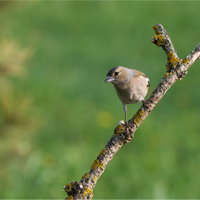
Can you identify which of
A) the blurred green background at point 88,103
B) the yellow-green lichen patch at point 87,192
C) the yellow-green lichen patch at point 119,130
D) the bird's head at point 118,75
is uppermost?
the blurred green background at point 88,103

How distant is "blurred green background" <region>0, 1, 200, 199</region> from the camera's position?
4895 mm

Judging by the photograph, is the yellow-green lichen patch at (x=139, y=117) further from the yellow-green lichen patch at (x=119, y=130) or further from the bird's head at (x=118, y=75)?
the bird's head at (x=118, y=75)

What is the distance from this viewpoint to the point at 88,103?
26.8 ft

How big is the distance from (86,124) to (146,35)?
541 cm

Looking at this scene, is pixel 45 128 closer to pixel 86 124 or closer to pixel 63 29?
pixel 86 124

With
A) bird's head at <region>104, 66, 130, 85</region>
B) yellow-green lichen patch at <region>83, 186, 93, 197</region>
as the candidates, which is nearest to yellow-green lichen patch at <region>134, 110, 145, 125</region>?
yellow-green lichen patch at <region>83, 186, 93, 197</region>

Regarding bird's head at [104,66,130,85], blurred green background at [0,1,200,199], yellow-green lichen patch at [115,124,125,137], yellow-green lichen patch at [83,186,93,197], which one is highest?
blurred green background at [0,1,200,199]

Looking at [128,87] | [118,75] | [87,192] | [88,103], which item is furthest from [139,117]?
[88,103]

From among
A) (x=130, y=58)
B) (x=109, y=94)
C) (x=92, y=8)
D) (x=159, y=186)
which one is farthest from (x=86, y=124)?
(x=92, y=8)

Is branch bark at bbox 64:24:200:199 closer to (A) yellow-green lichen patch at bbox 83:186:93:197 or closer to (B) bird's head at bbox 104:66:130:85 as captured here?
(A) yellow-green lichen patch at bbox 83:186:93:197

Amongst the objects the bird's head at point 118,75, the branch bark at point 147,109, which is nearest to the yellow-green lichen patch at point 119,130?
the branch bark at point 147,109

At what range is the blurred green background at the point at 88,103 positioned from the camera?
4.89m

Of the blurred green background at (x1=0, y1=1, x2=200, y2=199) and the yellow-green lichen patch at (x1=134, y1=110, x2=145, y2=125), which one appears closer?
the yellow-green lichen patch at (x1=134, y1=110, x2=145, y2=125)

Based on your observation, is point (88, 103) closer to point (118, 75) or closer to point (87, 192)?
point (118, 75)
